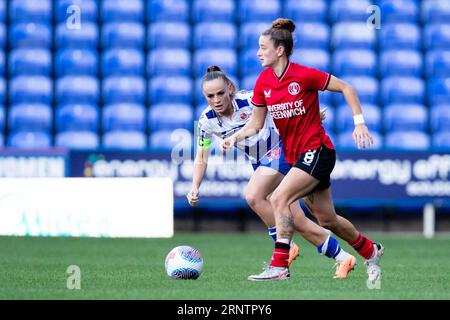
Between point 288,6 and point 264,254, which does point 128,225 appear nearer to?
point 264,254

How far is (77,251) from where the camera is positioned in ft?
34.0

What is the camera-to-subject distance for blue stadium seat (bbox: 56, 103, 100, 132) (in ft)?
50.3

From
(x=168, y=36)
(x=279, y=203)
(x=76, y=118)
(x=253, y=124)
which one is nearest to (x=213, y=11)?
(x=168, y=36)

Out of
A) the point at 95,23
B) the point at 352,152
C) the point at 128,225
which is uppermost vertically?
the point at 95,23

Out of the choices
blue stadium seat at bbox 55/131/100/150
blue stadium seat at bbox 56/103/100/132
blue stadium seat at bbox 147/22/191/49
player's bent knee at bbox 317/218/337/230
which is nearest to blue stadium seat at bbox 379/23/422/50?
blue stadium seat at bbox 147/22/191/49

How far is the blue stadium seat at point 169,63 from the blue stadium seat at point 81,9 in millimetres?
1252

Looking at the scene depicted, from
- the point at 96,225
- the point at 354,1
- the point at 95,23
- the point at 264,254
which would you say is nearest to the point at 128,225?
the point at 96,225

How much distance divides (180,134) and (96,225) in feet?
7.87

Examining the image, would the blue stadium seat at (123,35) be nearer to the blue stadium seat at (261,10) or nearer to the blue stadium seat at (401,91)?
the blue stadium seat at (261,10)

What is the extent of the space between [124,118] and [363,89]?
3.75m

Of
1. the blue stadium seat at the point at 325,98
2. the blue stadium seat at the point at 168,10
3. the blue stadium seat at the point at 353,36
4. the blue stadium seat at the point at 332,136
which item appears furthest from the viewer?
the blue stadium seat at the point at 168,10

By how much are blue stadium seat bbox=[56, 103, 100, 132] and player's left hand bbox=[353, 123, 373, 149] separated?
9417 mm

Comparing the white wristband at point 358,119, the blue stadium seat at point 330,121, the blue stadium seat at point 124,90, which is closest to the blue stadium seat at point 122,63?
the blue stadium seat at point 124,90

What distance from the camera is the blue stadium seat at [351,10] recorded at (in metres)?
16.6
